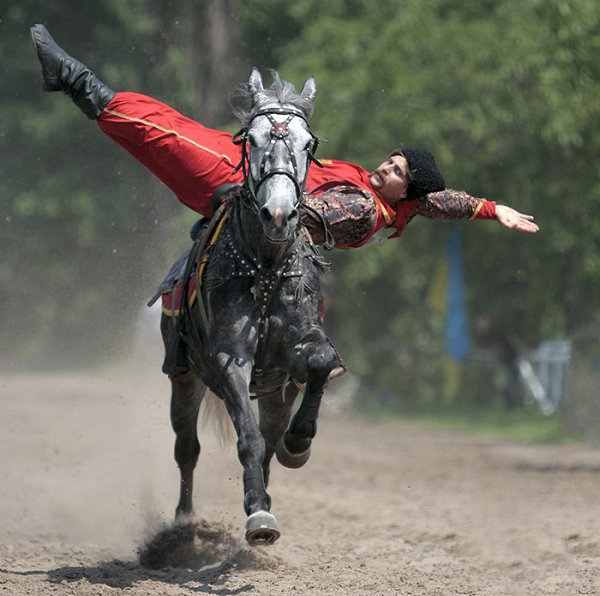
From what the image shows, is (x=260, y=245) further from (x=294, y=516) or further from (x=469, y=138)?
(x=469, y=138)

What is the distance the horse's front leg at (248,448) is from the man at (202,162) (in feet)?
3.71

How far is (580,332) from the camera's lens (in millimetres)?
14969

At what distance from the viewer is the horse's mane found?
19.3 feet

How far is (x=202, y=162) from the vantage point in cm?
681

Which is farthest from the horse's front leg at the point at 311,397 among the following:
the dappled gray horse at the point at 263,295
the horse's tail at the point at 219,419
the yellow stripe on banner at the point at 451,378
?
the yellow stripe on banner at the point at 451,378

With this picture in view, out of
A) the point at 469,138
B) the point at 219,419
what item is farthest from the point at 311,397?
the point at 469,138

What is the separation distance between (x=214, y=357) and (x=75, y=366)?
37.9 ft

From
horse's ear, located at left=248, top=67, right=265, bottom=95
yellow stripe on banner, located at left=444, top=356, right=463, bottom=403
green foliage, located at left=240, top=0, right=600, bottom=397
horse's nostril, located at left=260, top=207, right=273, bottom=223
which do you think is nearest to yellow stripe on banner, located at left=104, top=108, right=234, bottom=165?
horse's ear, located at left=248, top=67, right=265, bottom=95

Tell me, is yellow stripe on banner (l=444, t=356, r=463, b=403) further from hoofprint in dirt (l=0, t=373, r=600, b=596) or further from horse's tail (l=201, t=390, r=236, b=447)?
horse's tail (l=201, t=390, r=236, b=447)

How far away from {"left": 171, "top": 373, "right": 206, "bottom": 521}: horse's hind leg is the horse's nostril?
2.02 meters

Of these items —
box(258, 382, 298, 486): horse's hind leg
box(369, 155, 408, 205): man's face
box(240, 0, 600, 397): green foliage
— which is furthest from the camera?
box(240, 0, 600, 397): green foliage

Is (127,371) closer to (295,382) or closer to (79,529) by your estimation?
(79,529)

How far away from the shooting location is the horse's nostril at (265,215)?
5418mm

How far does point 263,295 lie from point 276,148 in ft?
2.45
